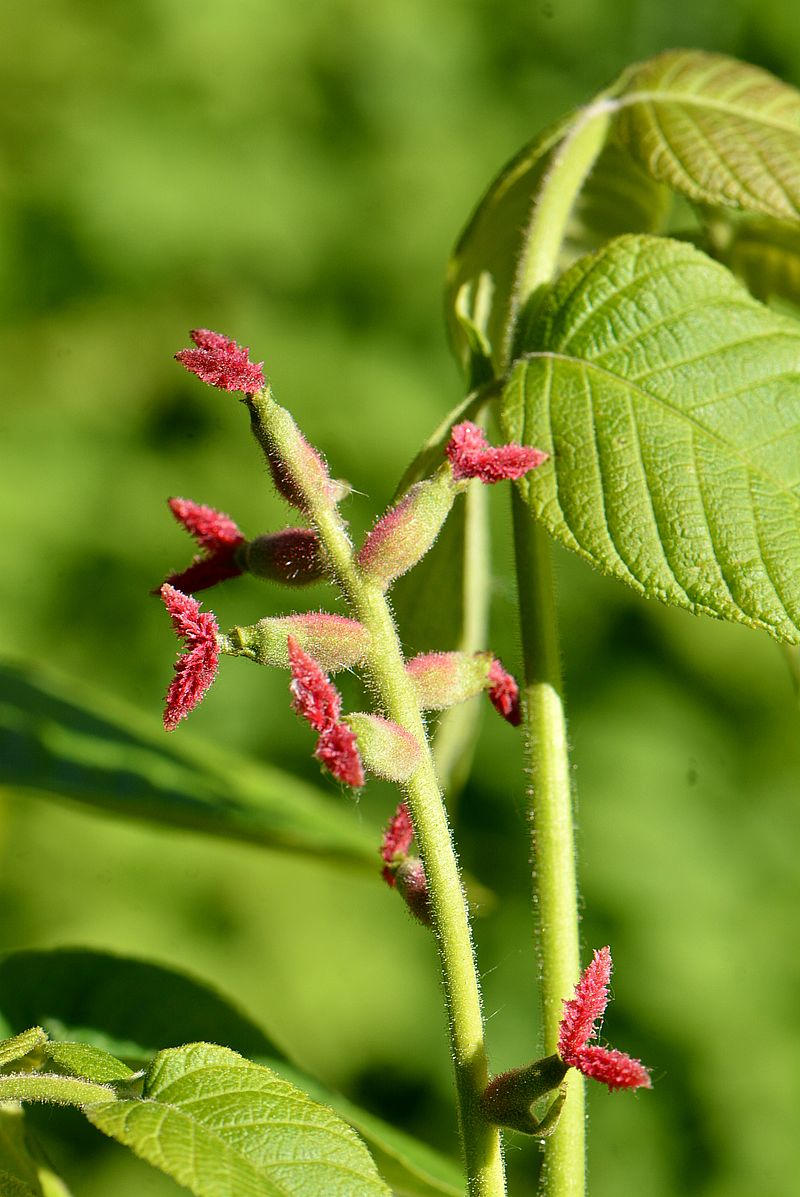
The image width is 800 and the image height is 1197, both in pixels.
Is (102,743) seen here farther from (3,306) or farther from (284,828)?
(3,306)

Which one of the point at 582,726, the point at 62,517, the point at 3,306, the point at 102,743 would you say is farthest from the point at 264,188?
the point at 102,743

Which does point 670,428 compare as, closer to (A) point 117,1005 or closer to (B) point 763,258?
(B) point 763,258

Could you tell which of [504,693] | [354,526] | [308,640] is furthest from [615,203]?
[354,526]

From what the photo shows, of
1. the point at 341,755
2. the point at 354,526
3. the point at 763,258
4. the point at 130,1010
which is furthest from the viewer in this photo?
the point at 354,526

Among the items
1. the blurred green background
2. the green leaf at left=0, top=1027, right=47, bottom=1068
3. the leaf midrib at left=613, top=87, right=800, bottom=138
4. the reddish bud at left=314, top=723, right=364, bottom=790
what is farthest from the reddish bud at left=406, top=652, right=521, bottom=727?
the blurred green background

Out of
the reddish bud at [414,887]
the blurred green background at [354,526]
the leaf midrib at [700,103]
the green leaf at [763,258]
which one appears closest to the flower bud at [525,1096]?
the reddish bud at [414,887]

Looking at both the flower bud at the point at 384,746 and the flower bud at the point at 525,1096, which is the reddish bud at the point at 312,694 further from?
the flower bud at the point at 525,1096
